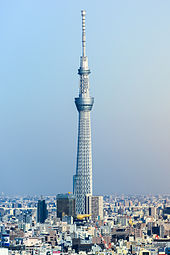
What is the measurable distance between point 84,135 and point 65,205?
507cm

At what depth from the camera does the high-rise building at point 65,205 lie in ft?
241

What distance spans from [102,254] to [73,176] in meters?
37.8

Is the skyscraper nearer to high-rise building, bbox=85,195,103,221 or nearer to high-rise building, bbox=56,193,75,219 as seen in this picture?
high-rise building, bbox=85,195,103,221

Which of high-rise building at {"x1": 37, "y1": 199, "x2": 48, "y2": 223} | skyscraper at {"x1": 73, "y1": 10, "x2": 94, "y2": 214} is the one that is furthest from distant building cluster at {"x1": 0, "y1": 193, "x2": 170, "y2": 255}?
skyscraper at {"x1": 73, "y1": 10, "x2": 94, "y2": 214}

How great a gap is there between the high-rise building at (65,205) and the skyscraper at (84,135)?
4.67ft

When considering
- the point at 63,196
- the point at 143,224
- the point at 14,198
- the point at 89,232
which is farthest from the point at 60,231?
the point at 14,198

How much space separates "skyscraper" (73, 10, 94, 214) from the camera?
75.4m

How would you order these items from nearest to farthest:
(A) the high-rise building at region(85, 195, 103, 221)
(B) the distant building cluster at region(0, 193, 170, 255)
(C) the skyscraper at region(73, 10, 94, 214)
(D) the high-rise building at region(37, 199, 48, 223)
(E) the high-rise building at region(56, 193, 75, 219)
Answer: (B) the distant building cluster at region(0, 193, 170, 255)
(D) the high-rise building at region(37, 199, 48, 223)
(E) the high-rise building at region(56, 193, 75, 219)
(C) the skyscraper at region(73, 10, 94, 214)
(A) the high-rise building at region(85, 195, 103, 221)

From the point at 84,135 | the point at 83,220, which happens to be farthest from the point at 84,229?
the point at 84,135

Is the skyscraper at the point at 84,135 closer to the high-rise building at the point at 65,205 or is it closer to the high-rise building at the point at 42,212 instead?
the high-rise building at the point at 65,205

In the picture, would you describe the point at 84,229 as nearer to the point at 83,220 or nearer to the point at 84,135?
the point at 83,220

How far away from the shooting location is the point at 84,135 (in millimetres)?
76188

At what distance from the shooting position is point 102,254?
40281 mm

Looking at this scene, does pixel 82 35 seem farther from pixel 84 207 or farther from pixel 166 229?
pixel 166 229
